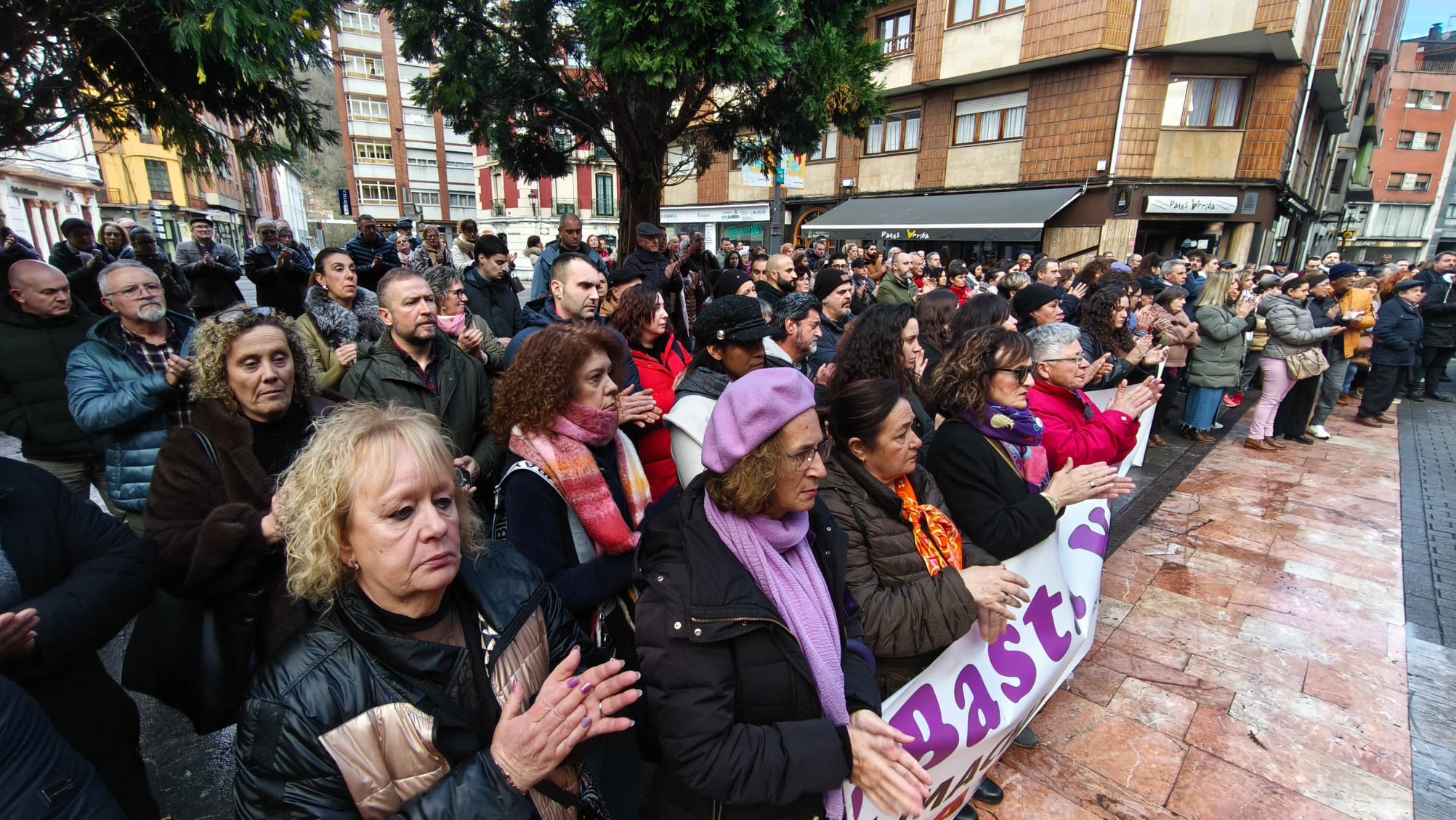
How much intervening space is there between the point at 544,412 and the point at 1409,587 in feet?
20.8

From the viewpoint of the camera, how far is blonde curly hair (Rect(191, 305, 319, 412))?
2.16 metres

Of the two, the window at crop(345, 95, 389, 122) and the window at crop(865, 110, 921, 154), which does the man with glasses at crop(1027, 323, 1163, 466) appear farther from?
the window at crop(345, 95, 389, 122)

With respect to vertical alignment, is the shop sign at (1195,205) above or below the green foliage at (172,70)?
above

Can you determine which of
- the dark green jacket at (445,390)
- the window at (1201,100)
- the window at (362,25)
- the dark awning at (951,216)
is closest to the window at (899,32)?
the dark awning at (951,216)

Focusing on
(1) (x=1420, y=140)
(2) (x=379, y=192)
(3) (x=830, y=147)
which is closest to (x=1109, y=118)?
(3) (x=830, y=147)

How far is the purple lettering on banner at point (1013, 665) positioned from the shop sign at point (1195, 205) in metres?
18.2

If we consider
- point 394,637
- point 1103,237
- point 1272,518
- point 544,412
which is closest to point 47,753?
point 394,637

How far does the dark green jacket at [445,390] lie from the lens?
3045 mm

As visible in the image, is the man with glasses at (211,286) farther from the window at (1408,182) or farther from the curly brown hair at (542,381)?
the window at (1408,182)

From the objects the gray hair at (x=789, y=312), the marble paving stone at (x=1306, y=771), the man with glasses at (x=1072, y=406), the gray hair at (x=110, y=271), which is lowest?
the marble paving stone at (x=1306, y=771)

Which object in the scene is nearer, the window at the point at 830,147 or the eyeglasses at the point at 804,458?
the eyeglasses at the point at 804,458

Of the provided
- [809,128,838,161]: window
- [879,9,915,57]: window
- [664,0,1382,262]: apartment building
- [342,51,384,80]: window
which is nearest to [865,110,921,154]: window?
[664,0,1382,262]: apartment building

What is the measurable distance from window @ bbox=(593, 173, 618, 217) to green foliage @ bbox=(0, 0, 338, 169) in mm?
36505

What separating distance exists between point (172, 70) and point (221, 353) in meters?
3.62
